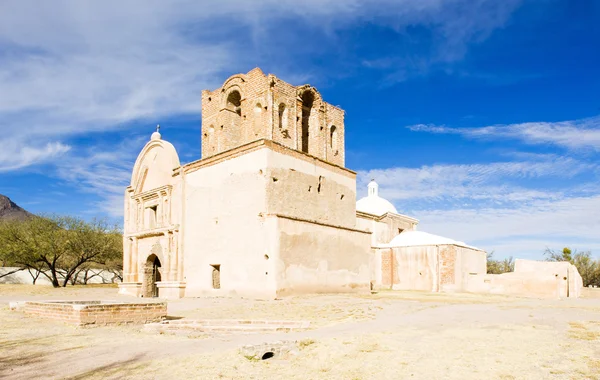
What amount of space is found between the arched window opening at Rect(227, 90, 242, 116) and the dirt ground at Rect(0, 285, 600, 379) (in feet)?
37.0

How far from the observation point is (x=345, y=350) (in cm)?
648

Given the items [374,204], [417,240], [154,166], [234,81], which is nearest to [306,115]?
[234,81]

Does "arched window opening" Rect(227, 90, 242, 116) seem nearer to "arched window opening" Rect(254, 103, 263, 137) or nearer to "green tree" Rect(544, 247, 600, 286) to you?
"arched window opening" Rect(254, 103, 263, 137)

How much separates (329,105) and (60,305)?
13.5m

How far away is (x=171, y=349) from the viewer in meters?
6.95

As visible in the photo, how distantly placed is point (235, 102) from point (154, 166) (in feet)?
15.6

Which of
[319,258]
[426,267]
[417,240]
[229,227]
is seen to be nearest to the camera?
[229,227]

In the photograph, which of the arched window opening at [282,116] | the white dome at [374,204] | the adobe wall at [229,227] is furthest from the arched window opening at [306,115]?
the white dome at [374,204]

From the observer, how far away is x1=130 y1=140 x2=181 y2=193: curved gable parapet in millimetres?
20184

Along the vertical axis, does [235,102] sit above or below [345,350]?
above

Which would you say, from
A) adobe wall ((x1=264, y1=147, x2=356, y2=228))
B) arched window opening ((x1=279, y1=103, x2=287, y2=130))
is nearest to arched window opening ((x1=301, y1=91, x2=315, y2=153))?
adobe wall ((x1=264, y1=147, x2=356, y2=228))

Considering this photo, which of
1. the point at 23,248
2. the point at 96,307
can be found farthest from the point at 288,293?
the point at 23,248

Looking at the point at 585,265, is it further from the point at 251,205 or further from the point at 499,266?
the point at 251,205

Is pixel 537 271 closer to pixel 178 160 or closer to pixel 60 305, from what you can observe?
pixel 178 160
